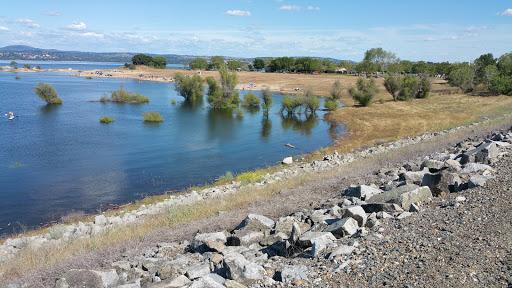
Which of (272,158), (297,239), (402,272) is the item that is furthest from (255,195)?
(272,158)

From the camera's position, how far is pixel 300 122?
208 ft

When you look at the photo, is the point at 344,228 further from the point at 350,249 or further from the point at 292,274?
the point at 292,274

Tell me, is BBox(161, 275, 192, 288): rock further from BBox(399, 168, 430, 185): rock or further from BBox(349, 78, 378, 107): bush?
BBox(349, 78, 378, 107): bush

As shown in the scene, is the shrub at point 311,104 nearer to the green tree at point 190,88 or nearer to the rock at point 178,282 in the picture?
the green tree at point 190,88

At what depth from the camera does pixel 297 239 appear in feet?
31.8

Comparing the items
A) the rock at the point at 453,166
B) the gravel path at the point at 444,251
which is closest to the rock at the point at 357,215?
the gravel path at the point at 444,251

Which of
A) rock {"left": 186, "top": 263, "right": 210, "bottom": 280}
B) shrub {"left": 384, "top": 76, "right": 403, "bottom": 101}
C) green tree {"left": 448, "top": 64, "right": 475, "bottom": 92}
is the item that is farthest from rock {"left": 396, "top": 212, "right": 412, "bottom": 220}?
green tree {"left": 448, "top": 64, "right": 475, "bottom": 92}

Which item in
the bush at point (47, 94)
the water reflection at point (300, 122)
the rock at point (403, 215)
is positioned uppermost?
the rock at point (403, 215)

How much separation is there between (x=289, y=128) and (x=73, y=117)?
2874 centimetres

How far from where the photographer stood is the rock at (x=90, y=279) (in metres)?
8.69

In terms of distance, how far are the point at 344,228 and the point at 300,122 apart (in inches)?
2131

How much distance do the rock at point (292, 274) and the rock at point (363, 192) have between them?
601 centimetres

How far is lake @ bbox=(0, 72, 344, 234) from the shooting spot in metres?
27.9

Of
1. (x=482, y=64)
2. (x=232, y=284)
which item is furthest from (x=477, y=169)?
(x=482, y=64)
